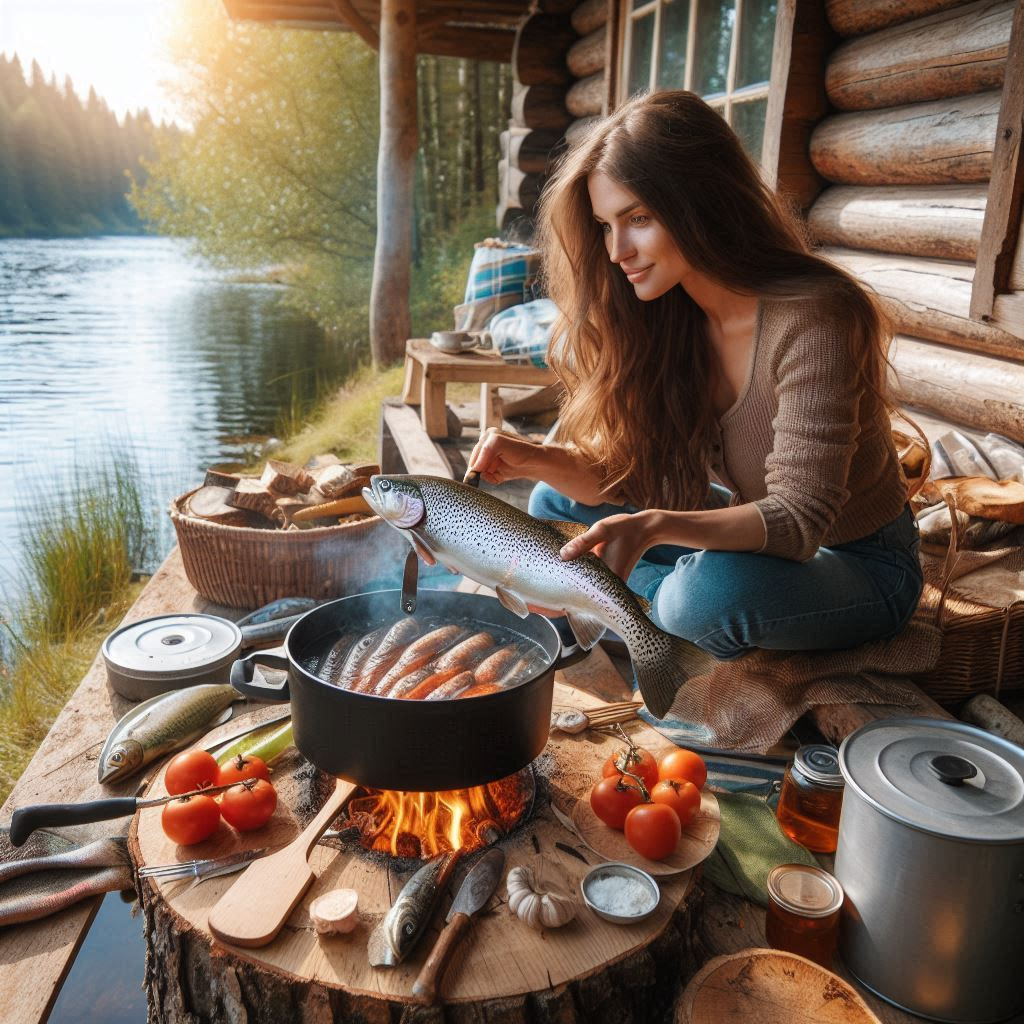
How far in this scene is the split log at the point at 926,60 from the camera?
11.0ft

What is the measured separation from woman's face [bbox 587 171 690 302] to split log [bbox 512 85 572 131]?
610 cm

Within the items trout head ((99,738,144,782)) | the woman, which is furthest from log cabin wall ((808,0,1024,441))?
trout head ((99,738,144,782))

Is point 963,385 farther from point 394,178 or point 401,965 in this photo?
point 394,178

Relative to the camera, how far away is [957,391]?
374 cm

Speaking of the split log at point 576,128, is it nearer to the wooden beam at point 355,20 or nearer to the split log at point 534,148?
the split log at point 534,148

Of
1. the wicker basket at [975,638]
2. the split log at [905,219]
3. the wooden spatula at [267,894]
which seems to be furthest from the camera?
the split log at [905,219]

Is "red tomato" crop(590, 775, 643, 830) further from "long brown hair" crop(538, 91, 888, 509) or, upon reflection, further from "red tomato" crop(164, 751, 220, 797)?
"long brown hair" crop(538, 91, 888, 509)

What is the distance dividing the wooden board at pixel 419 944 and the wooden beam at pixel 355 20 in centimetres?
889

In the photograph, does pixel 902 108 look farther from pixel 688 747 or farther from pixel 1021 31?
pixel 688 747

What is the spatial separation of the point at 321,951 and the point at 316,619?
2.66 ft

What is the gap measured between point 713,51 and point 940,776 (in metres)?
4.67

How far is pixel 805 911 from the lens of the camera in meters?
1.86

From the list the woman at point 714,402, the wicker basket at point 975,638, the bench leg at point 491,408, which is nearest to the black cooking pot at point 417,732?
the woman at point 714,402

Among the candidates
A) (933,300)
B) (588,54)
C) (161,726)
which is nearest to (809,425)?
(933,300)
